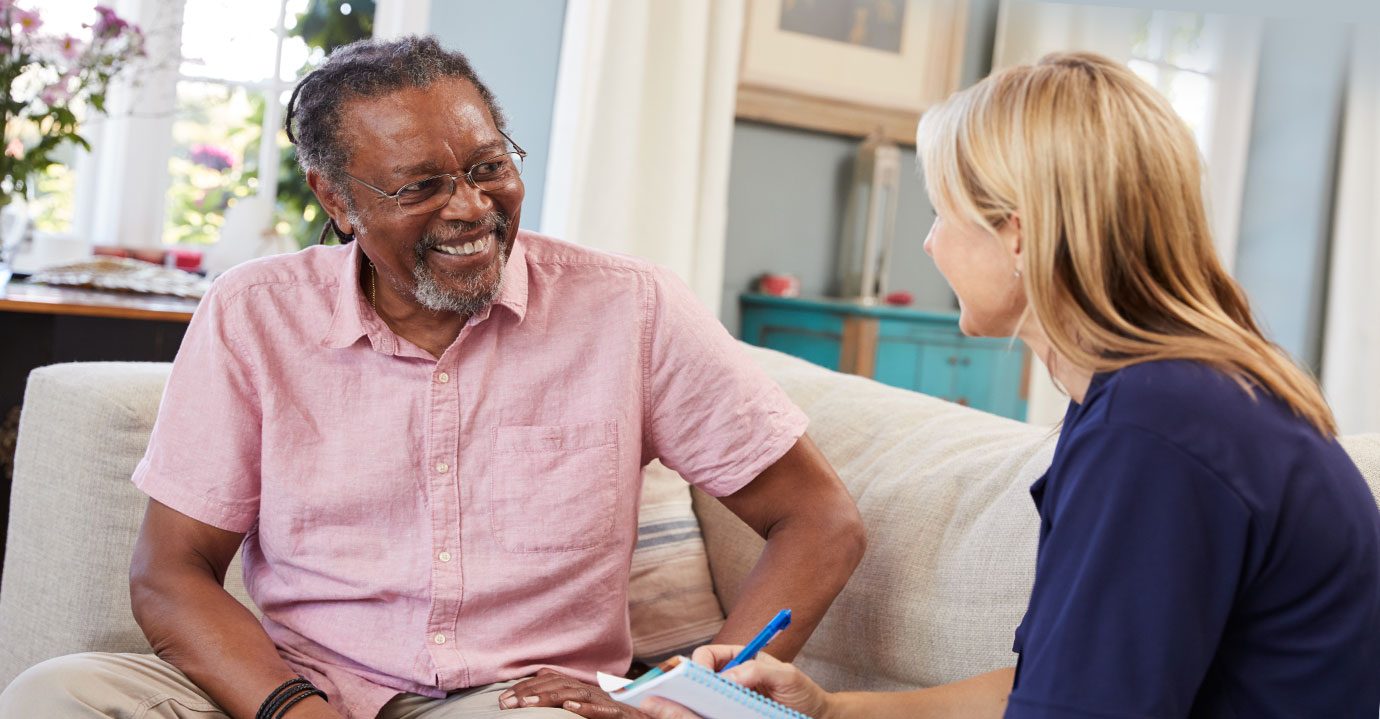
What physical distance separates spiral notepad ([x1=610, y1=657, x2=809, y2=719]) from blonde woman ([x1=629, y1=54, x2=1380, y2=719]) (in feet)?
0.65

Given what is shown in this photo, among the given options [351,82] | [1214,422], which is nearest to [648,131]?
[351,82]

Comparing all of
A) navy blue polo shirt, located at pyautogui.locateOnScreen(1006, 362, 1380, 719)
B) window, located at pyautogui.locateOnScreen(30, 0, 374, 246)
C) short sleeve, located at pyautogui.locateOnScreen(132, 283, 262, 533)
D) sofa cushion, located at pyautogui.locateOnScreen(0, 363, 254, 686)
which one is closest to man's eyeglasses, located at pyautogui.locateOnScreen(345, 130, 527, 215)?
short sleeve, located at pyautogui.locateOnScreen(132, 283, 262, 533)

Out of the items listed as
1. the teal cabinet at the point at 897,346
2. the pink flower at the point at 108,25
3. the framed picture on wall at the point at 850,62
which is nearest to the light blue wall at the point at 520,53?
the framed picture on wall at the point at 850,62

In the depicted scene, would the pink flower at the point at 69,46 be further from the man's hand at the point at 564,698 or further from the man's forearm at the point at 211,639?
the man's hand at the point at 564,698

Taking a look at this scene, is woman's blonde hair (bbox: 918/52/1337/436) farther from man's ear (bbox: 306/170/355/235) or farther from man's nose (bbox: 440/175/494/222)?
man's ear (bbox: 306/170/355/235)

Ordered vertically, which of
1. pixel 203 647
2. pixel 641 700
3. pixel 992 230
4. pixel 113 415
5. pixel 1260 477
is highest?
pixel 992 230

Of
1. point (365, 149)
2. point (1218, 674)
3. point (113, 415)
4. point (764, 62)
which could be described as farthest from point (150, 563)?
point (764, 62)

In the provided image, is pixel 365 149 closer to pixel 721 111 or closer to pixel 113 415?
pixel 113 415

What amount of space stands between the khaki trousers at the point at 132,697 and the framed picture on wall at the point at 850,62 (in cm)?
292

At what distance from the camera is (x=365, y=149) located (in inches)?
60.4

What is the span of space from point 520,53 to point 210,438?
2.40m

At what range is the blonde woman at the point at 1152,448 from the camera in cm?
86

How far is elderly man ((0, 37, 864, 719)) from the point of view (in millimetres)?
1488

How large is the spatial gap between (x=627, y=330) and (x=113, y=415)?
0.66 metres
